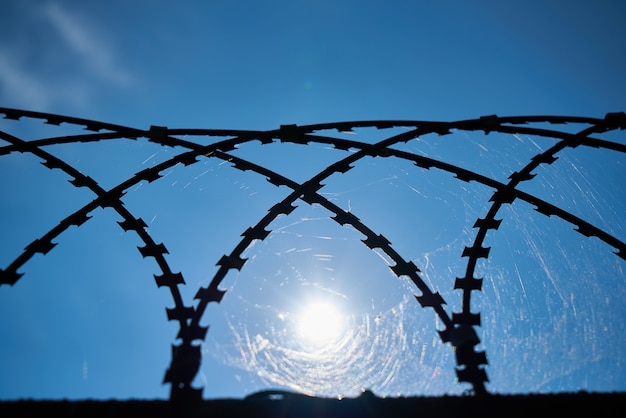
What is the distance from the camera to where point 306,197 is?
233 inches

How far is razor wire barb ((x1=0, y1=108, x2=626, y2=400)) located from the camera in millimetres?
4621

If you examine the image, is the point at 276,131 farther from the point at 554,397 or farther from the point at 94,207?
the point at 554,397

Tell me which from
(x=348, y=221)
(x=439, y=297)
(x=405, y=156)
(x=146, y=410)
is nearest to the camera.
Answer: (x=146, y=410)

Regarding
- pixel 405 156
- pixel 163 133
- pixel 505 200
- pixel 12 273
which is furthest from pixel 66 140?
pixel 505 200

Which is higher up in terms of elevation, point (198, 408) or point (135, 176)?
point (135, 176)

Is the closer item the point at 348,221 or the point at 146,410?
the point at 146,410

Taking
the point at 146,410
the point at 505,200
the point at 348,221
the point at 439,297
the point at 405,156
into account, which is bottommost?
the point at 146,410

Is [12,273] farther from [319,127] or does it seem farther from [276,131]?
[319,127]

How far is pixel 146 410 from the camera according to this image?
3.88m

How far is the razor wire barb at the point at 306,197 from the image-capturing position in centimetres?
462

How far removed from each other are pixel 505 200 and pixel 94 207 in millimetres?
5396

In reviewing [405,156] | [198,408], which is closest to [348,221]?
[405,156]

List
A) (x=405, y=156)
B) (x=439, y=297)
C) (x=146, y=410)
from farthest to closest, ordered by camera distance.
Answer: (x=405, y=156) → (x=439, y=297) → (x=146, y=410)

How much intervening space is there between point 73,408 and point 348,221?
137 inches
